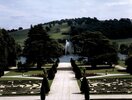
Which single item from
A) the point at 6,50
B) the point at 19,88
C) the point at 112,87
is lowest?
the point at 112,87

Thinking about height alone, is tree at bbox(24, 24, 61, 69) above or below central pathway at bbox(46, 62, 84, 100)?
above

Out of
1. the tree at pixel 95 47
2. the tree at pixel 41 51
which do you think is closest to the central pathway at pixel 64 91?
the tree at pixel 41 51

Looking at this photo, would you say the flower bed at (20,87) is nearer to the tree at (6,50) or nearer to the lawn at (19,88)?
the lawn at (19,88)

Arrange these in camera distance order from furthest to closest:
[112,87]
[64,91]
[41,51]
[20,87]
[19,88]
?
[41,51]
[20,87]
[19,88]
[112,87]
[64,91]

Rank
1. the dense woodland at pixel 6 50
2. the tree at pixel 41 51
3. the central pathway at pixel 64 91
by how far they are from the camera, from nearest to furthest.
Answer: the central pathway at pixel 64 91 < the dense woodland at pixel 6 50 < the tree at pixel 41 51

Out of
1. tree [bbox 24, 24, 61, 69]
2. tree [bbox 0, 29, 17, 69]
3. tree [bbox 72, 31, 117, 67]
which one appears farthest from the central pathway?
tree [bbox 72, 31, 117, 67]

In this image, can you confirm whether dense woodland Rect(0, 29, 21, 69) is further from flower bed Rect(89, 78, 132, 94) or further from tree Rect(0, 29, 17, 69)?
flower bed Rect(89, 78, 132, 94)

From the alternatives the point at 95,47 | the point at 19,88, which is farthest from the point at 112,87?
the point at 95,47

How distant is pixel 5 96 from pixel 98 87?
43.7 feet

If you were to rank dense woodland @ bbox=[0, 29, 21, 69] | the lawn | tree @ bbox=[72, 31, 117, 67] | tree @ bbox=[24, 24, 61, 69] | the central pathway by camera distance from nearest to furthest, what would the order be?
the central pathway
the lawn
dense woodland @ bbox=[0, 29, 21, 69]
tree @ bbox=[72, 31, 117, 67]
tree @ bbox=[24, 24, 61, 69]

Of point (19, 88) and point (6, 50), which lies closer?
point (19, 88)

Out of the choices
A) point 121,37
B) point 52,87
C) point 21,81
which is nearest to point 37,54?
point 21,81

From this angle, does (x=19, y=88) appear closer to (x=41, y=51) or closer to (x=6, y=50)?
(x=41, y=51)

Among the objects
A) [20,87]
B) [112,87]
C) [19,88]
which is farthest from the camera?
[20,87]
